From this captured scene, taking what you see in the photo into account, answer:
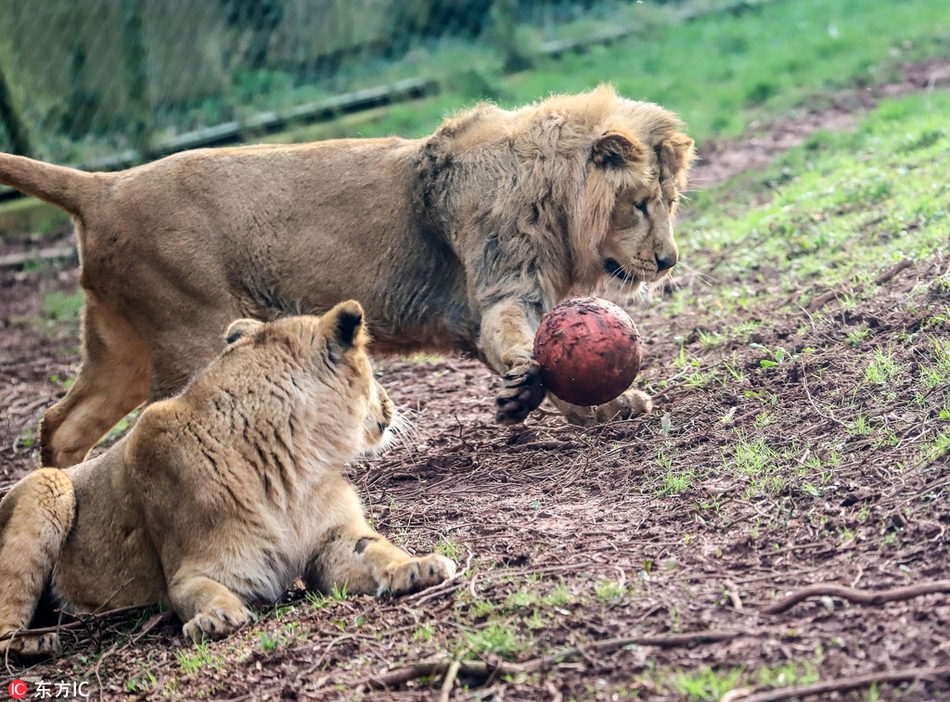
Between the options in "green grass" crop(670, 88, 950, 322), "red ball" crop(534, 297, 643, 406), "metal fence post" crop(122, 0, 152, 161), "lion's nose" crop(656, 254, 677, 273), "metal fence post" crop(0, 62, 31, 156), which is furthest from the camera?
"metal fence post" crop(122, 0, 152, 161)

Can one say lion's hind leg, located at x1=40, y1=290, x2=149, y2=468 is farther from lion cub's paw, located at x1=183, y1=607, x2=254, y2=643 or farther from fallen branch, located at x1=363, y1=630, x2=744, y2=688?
fallen branch, located at x1=363, y1=630, x2=744, y2=688

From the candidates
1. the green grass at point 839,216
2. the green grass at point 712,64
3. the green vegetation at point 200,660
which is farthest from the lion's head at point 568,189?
the green grass at point 712,64

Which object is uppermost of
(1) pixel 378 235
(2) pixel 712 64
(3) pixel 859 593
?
(1) pixel 378 235

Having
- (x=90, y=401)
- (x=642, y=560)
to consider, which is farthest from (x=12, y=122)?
(x=642, y=560)

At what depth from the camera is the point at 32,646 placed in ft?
13.2

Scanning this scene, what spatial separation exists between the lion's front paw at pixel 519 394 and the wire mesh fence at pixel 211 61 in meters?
6.77

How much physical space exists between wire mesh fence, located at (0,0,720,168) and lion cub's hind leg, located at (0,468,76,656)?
6.51 m

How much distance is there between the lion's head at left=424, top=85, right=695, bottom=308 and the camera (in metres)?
5.29

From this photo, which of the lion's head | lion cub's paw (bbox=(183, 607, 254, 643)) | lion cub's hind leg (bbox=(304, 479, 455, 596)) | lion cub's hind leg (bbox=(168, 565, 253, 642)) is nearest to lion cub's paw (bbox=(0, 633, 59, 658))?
lion cub's hind leg (bbox=(168, 565, 253, 642))

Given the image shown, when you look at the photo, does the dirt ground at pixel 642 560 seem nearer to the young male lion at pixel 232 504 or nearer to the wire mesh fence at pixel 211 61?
the young male lion at pixel 232 504

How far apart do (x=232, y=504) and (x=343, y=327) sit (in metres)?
0.71

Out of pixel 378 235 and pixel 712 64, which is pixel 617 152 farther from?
pixel 712 64

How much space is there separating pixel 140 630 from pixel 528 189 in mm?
2532

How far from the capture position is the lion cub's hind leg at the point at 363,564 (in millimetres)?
3688
